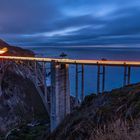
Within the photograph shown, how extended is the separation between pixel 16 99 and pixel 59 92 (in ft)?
52.2

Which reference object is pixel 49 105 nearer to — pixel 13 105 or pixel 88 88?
pixel 13 105

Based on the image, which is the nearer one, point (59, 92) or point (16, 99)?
point (59, 92)

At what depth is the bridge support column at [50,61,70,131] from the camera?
98.8 feet

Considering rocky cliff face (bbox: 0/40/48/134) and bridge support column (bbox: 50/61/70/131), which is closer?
bridge support column (bbox: 50/61/70/131)

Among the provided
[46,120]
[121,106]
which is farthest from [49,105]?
[121,106]

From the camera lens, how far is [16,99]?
45156mm

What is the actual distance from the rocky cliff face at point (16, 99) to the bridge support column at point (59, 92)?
11.6 m

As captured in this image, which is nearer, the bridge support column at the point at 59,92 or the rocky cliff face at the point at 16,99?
the bridge support column at the point at 59,92

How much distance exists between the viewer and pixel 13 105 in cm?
4434

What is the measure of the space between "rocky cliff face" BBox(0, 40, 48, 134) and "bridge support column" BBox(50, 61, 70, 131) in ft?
38.0

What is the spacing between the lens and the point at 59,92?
30703mm

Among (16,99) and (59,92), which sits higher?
(59,92)

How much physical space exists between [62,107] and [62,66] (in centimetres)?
391

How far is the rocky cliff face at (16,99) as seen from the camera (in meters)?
42.6
